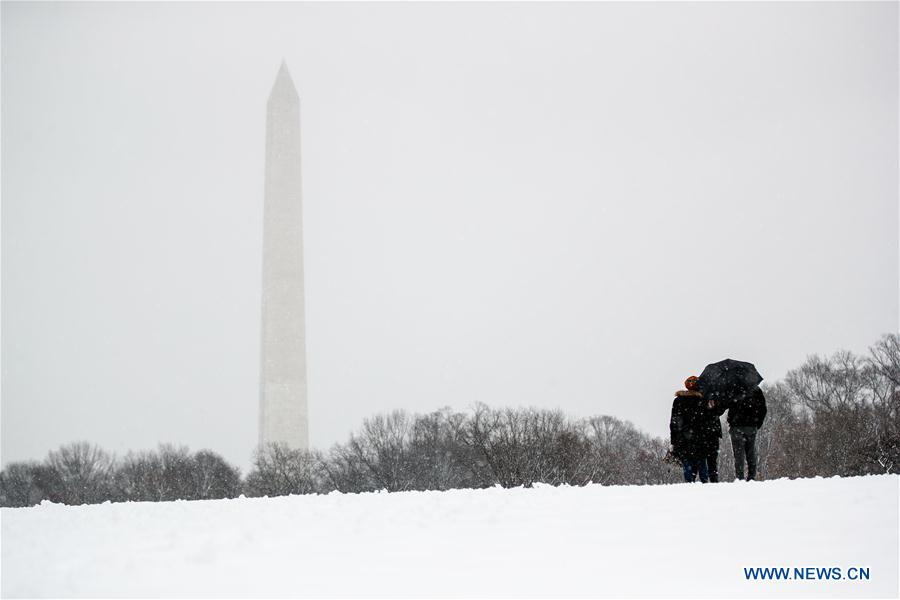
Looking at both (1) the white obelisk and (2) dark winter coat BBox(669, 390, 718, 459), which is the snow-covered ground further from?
(1) the white obelisk

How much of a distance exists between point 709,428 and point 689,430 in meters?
0.23

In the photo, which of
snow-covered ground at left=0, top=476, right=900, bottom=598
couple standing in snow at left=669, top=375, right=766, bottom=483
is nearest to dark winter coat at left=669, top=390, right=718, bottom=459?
couple standing in snow at left=669, top=375, right=766, bottom=483

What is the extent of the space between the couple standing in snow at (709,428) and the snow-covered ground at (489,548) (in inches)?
98.9

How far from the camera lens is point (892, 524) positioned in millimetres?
5430

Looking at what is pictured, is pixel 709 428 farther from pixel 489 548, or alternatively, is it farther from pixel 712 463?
pixel 489 548

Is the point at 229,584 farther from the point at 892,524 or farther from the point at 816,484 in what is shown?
the point at 816,484

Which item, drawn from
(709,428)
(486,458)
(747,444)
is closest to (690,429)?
(709,428)

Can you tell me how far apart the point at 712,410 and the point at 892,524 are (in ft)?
16.7

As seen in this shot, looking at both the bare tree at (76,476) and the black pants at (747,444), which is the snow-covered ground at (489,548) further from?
the bare tree at (76,476)

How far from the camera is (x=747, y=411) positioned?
1031 cm

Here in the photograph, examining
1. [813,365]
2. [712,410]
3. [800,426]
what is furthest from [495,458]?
[813,365]

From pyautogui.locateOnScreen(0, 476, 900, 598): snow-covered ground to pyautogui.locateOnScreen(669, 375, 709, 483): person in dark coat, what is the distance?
2.79 metres

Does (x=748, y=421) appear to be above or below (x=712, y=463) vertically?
above

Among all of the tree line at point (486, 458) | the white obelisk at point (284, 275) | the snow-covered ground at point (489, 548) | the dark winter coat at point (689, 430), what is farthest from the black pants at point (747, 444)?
the white obelisk at point (284, 275)
